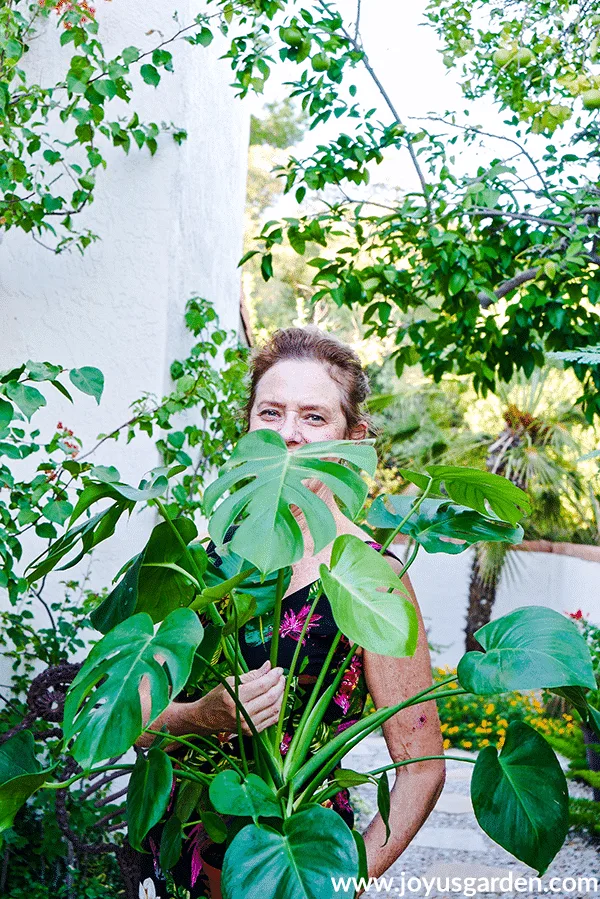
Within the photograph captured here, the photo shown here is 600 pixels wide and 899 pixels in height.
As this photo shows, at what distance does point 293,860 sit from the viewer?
962 millimetres

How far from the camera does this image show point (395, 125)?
3119 millimetres

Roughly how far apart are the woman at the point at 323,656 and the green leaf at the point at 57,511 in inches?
34.6

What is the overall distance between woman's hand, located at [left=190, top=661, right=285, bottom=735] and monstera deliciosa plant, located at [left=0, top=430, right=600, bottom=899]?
17mm

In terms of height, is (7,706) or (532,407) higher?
(532,407)

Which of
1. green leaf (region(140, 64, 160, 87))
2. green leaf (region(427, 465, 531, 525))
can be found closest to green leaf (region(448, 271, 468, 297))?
green leaf (region(140, 64, 160, 87))

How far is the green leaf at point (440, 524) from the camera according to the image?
133 cm

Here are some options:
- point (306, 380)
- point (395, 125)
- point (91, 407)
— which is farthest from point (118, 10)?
point (306, 380)

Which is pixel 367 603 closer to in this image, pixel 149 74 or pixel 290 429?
pixel 290 429

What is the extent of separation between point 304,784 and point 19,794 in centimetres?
35

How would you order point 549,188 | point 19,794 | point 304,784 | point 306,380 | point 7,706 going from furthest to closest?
1. point 549,188
2. point 7,706
3. point 306,380
4. point 304,784
5. point 19,794

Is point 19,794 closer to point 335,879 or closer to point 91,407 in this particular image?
point 335,879

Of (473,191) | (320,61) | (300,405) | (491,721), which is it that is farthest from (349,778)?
(491,721)

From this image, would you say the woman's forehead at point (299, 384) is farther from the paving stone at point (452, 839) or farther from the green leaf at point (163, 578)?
the paving stone at point (452, 839)

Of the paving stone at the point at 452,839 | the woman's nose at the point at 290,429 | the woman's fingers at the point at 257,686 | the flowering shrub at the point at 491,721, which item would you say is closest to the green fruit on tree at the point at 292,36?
the woman's nose at the point at 290,429
